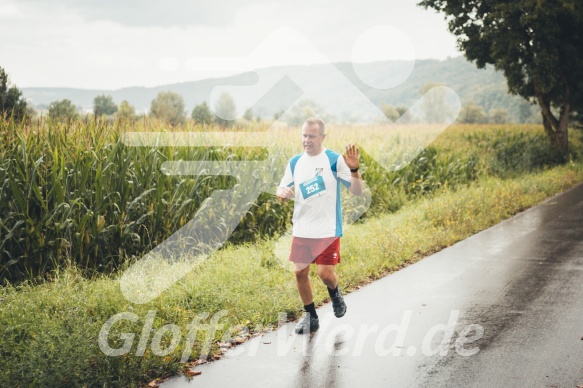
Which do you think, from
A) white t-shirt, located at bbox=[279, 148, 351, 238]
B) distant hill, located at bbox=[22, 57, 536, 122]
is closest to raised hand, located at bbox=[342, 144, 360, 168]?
white t-shirt, located at bbox=[279, 148, 351, 238]

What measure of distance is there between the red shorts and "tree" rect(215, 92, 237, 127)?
6.55 meters

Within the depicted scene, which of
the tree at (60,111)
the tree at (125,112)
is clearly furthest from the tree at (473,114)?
the tree at (60,111)

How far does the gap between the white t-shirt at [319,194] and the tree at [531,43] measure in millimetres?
20338

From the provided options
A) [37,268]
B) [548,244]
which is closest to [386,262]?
[548,244]

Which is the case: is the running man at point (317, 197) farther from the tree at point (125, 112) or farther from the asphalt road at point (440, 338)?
the tree at point (125, 112)

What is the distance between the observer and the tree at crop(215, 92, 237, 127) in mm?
11938

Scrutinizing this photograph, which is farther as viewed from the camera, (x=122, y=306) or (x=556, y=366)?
(x=122, y=306)

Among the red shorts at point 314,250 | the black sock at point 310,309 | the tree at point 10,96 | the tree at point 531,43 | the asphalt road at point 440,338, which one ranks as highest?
the tree at point 531,43

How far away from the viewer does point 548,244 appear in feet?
32.8

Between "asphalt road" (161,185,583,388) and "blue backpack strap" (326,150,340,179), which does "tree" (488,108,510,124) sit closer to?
"asphalt road" (161,185,583,388)

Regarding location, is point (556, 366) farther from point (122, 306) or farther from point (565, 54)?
point (565, 54)

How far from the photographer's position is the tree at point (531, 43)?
77.3 ft

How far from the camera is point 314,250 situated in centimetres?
548

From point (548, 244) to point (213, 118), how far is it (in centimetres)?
648
